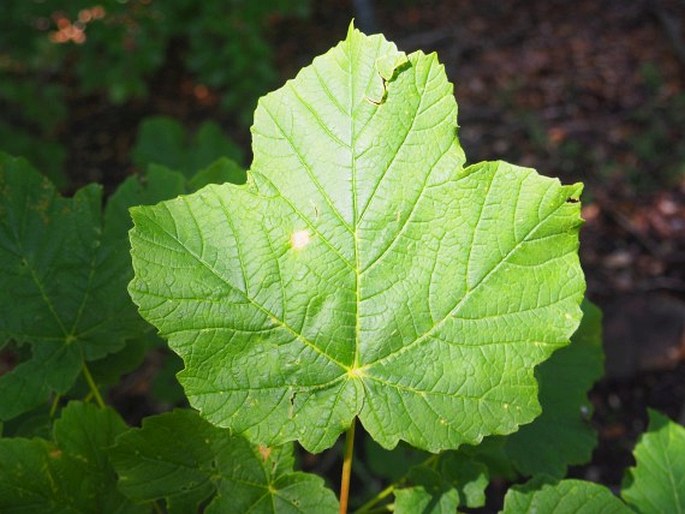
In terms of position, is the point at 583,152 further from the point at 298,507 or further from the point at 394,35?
the point at 298,507

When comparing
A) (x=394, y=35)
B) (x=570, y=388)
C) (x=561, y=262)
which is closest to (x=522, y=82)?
(x=394, y=35)

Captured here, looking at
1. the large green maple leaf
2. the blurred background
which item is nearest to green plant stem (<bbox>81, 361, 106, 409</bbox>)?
the large green maple leaf

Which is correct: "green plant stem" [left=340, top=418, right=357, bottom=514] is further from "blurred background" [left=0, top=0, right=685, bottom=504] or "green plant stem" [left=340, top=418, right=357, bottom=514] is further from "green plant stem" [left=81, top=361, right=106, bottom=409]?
"blurred background" [left=0, top=0, right=685, bottom=504]

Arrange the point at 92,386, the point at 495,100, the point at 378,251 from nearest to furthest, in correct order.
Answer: the point at 378,251 → the point at 92,386 → the point at 495,100

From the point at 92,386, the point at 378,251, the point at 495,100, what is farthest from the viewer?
the point at 495,100

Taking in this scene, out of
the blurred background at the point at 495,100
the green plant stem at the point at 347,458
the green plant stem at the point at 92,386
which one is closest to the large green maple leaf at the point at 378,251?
the green plant stem at the point at 347,458

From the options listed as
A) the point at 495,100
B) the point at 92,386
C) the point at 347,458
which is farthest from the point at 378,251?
the point at 495,100

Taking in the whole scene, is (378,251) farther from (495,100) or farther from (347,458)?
(495,100)
